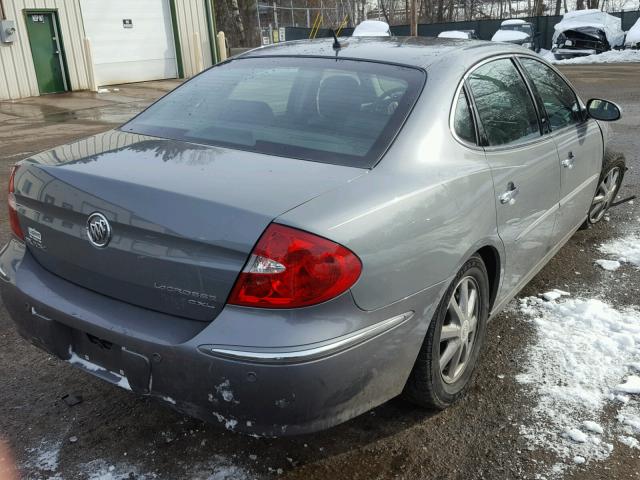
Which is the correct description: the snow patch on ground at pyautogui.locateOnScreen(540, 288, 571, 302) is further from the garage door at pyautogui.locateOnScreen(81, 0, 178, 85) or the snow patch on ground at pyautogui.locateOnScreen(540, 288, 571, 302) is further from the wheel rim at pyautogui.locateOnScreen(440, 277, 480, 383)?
the garage door at pyautogui.locateOnScreen(81, 0, 178, 85)

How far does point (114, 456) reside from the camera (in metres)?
2.51

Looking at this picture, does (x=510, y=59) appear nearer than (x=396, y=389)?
No

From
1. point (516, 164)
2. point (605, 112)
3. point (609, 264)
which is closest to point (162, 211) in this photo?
point (516, 164)

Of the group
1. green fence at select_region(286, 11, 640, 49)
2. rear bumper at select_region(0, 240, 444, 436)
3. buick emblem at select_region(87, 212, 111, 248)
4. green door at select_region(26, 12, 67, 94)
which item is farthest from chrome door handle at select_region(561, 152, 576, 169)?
green fence at select_region(286, 11, 640, 49)

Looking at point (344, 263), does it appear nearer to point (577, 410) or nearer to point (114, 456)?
point (114, 456)

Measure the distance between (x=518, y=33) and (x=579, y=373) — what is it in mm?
25117

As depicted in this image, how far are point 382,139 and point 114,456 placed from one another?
169cm

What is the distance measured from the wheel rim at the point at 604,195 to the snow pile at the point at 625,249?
308 mm

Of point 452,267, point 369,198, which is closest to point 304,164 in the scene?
point 369,198

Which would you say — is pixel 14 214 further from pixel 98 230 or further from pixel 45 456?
pixel 45 456

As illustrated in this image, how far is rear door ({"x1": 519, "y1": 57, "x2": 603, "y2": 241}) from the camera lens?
3686 millimetres

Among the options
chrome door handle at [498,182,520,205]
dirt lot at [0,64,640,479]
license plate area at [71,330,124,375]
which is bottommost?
dirt lot at [0,64,640,479]

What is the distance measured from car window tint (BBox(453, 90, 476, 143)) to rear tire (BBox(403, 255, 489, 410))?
1.81 feet

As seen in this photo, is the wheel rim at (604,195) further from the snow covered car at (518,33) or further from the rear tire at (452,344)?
the snow covered car at (518,33)
